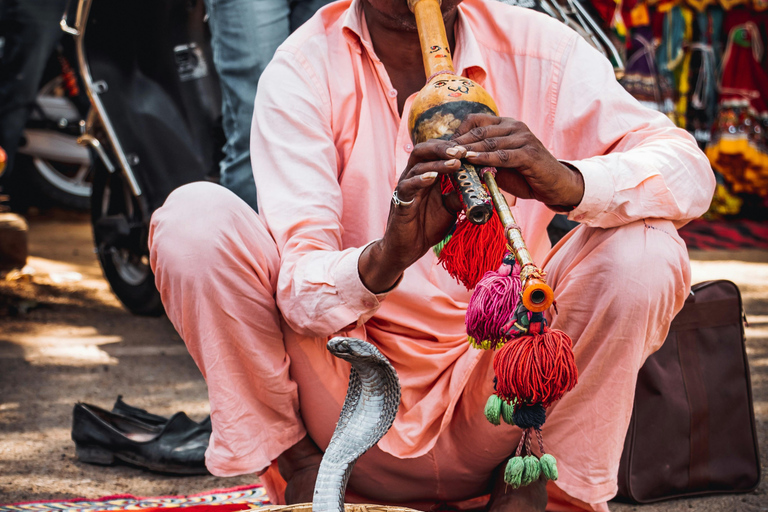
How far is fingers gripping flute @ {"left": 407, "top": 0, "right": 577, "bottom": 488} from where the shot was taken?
3.75ft

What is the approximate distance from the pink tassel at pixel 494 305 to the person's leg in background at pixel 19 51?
3.20 meters

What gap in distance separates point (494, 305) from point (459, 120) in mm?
294

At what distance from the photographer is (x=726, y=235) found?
5645 mm

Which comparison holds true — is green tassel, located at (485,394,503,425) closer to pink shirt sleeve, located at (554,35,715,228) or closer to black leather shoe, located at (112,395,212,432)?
pink shirt sleeve, located at (554,35,715,228)

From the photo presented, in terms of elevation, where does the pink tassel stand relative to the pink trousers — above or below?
above

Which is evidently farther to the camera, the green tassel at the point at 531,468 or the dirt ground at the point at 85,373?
the dirt ground at the point at 85,373

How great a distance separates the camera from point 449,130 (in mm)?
1261

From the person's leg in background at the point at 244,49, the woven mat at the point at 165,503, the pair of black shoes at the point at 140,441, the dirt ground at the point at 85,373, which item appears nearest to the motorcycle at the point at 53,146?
the dirt ground at the point at 85,373

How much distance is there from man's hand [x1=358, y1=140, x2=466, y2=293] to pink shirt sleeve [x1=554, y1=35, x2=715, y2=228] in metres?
0.27

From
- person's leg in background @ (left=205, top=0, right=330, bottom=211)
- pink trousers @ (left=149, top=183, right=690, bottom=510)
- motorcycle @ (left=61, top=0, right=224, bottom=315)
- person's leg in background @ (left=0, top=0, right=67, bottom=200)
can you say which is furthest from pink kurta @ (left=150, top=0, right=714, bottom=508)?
person's leg in background @ (left=0, top=0, right=67, bottom=200)

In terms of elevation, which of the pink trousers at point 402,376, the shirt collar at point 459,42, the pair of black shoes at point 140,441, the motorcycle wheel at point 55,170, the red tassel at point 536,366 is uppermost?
the shirt collar at point 459,42

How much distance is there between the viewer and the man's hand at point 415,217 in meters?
1.22

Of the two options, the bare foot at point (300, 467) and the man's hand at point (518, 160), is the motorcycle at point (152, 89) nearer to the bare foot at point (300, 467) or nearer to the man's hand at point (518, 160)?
the bare foot at point (300, 467)

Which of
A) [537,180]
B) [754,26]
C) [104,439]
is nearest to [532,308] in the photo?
[537,180]
